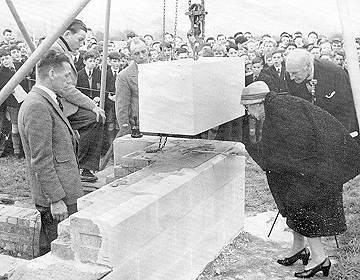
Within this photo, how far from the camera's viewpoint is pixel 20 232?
506 cm

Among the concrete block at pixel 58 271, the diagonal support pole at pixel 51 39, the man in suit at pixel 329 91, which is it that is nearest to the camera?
the concrete block at pixel 58 271

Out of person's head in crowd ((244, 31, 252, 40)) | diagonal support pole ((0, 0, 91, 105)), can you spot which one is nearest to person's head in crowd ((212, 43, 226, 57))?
person's head in crowd ((244, 31, 252, 40))

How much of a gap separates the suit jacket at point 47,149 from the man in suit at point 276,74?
4.45 m

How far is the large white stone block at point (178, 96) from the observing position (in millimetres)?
4316

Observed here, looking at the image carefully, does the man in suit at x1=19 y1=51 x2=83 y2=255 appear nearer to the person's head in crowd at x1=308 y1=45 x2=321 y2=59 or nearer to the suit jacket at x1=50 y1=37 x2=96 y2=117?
the suit jacket at x1=50 y1=37 x2=96 y2=117

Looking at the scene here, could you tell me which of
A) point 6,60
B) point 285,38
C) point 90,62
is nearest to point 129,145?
point 90,62

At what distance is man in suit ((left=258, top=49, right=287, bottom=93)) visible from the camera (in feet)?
27.0

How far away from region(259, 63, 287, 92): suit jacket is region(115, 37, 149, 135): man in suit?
7.42 feet

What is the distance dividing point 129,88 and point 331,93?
98.1 inches

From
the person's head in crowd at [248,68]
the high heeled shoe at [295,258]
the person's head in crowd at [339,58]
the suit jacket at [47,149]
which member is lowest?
the high heeled shoe at [295,258]

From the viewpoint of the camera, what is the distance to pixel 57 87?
13.3 feet

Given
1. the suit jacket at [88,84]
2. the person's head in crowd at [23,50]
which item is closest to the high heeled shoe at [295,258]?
the suit jacket at [88,84]

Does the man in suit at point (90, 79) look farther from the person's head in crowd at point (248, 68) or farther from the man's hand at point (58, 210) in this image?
the man's hand at point (58, 210)

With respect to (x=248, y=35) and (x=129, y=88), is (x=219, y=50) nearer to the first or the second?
(x=248, y=35)
